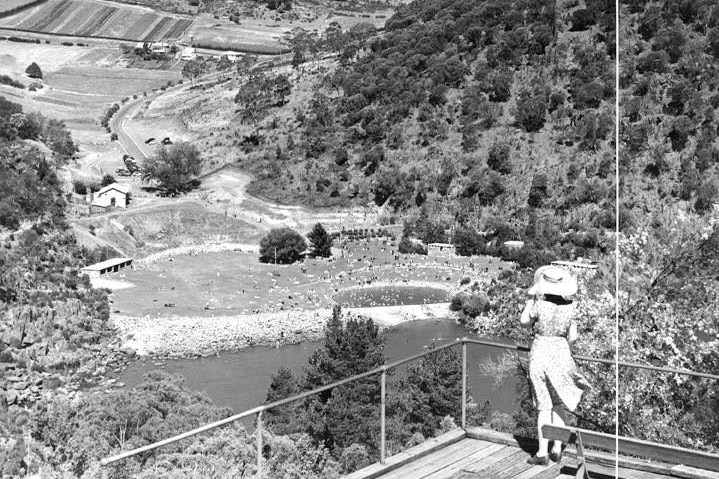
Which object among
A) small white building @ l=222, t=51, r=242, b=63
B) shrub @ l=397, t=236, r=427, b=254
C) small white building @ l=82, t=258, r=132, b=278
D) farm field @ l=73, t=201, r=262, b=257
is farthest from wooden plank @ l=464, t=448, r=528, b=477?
small white building @ l=222, t=51, r=242, b=63

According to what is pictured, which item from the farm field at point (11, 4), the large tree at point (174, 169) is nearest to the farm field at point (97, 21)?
the farm field at point (11, 4)

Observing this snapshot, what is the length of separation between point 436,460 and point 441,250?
180 ft

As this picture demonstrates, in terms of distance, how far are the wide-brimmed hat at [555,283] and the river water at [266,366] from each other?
24390 mm

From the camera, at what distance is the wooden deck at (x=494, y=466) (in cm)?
957

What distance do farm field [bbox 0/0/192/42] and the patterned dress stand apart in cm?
13581

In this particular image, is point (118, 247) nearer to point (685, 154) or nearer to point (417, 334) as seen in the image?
point (417, 334)

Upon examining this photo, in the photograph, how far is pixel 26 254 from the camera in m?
55.4

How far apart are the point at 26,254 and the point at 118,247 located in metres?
7.81

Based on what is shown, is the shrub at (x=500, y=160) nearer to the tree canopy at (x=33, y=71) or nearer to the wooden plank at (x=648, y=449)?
the wooden plank at (x=648, y=449)

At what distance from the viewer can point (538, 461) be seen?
9852mm

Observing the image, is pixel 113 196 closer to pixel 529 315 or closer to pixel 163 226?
pixel 163 226

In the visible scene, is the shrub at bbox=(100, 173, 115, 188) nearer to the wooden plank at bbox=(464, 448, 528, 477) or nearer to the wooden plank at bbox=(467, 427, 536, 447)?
the wooden plank at bbox=(467, 427, 536, 447)

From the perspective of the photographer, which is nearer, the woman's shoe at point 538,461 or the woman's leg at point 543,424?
the woman's leg at point 543,424

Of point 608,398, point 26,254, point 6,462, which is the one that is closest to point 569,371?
point 608,398
